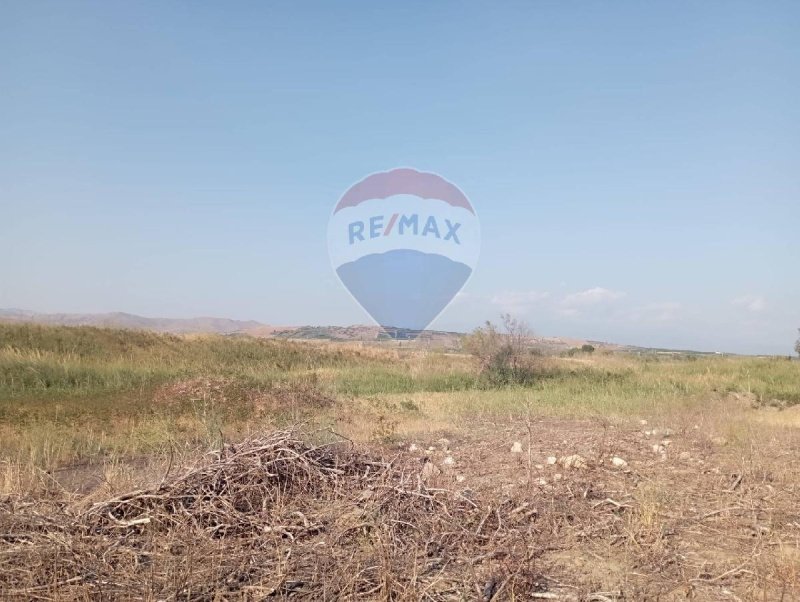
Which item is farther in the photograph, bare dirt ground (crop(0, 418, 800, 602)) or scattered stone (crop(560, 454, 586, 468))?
scattered stone (crop(560, 454, 586, 468))

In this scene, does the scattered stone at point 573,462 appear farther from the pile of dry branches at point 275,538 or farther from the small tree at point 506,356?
the small tree at point 506,356

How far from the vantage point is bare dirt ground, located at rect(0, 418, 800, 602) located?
9.47 ft

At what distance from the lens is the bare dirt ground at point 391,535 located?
2887 millimetres

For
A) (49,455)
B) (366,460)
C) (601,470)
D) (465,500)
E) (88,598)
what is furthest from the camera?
(49,455)

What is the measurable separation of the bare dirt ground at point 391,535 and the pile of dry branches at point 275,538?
0.01m

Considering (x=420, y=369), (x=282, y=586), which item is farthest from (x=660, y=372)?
(x=282, y=586)

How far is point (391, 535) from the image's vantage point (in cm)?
332

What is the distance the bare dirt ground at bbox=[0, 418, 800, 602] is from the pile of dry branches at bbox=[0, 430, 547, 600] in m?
0.01

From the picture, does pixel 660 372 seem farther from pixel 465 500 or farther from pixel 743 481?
pixel 465 500

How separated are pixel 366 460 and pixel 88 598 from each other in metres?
2.36

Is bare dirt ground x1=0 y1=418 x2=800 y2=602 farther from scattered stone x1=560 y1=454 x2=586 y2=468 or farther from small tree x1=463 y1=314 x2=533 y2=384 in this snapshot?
small tree x1=463 y1=314 x2=533 y2=384

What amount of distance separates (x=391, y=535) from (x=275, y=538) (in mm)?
686

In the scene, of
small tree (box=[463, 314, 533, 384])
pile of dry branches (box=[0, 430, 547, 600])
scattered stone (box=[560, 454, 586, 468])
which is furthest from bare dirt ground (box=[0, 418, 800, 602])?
small tree (box=[463, 314, 533, 384])

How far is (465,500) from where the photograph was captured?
13.3ft
